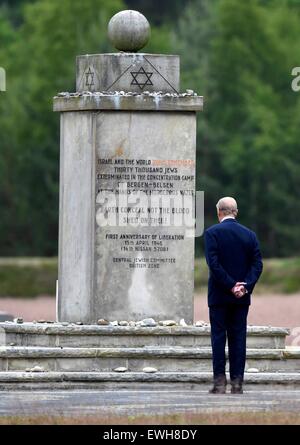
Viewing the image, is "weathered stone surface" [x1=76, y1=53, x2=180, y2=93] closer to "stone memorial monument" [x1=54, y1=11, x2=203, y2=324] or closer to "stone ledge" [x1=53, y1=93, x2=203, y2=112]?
"stone memorial monument" [x1=54, y1=11, x2=203, y2=324]

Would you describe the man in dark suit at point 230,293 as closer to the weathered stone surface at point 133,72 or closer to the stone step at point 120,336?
the stone step at point 120,336

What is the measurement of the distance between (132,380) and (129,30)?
444 cm

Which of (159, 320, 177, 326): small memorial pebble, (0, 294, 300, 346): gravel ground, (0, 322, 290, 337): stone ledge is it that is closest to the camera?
(0, 322, 290, 337): stone ledge

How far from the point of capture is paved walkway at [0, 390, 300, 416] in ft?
58.2

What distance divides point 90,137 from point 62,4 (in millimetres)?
52457

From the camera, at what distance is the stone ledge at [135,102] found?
74.8 ft

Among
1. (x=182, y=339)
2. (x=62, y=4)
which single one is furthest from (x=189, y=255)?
(x=62, y=4)

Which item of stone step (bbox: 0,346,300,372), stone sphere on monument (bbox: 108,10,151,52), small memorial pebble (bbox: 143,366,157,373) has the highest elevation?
stone sphere on monument (bbox: 108,10,151,52)

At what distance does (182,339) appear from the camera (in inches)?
869

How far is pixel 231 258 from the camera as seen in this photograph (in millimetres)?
19750

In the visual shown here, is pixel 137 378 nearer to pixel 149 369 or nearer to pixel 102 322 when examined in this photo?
pixel 149 369

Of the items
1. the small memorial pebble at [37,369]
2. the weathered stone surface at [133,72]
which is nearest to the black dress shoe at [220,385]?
the small memorial pebble at [37,369]

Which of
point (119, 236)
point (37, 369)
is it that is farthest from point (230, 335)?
point (119, 236)

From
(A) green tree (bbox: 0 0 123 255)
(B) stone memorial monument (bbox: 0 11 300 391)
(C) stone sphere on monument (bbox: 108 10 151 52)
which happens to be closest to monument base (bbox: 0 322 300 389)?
(B) stone memorial monument (bbox: 0 11 300 391)
